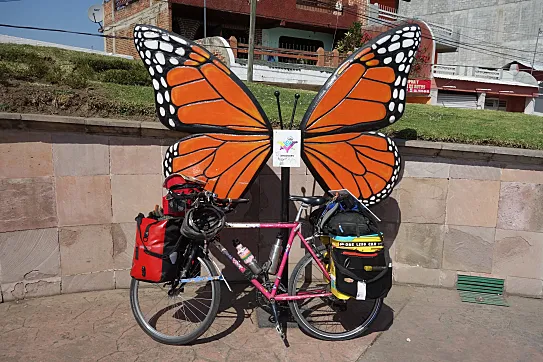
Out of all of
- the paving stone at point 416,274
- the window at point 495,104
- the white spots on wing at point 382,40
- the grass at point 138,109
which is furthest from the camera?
the window at point 495,104

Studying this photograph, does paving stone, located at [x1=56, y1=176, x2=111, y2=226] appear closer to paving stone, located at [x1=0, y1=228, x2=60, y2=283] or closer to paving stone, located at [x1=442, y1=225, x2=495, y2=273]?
paving stone, located at [x1=0, y1=228, x2=60, y2=283]

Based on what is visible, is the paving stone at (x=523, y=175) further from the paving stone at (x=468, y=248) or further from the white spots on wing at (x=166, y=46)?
the white spots on wing at (x=166, y=46)

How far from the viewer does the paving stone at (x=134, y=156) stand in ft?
12.8

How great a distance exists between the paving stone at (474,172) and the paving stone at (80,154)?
3.50 metres

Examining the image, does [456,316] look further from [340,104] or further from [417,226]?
[340,104]

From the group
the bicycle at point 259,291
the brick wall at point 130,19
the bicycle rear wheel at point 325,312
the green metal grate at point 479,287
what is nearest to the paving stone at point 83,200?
the bicycle at point 259,291

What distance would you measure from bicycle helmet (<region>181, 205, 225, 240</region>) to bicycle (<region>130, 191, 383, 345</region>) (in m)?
0.07

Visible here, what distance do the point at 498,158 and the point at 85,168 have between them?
13.4ft

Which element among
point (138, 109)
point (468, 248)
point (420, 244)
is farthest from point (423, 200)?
point (138, 109)

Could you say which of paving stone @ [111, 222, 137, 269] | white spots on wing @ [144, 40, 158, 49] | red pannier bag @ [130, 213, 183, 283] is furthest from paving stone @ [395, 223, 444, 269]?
white spots on wing @ [144, 40, 158, 49]

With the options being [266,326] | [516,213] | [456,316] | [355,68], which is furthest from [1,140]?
[516,213]

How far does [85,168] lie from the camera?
12.6 ft

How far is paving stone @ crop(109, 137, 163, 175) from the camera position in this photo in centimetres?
390

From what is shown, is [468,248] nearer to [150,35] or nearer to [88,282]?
[150,35]
